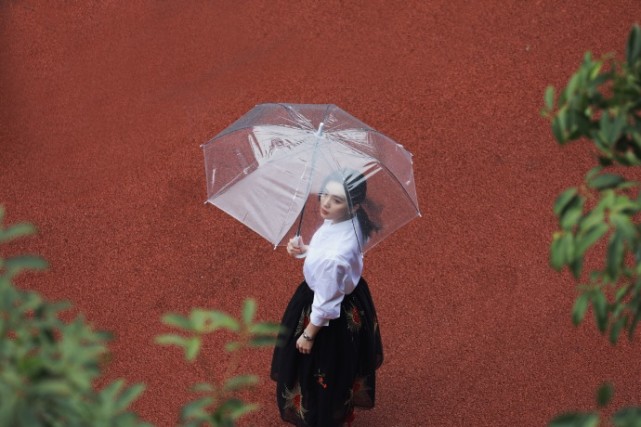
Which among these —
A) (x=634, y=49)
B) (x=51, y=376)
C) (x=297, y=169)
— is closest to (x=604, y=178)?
(x=634, y=49)

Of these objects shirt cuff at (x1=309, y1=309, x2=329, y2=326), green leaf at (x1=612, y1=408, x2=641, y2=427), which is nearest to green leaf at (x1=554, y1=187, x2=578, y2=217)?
green leaf at (x1=612, y1=408, x2=641, y2=427)

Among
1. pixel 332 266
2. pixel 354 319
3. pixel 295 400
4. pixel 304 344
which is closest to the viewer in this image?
pixel 332 266

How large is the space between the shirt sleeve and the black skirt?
0.22 m

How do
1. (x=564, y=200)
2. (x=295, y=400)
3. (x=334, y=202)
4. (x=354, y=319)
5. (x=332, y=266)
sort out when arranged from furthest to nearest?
1. (x=295, y=400)
2. (x=354, y=319)
3. (x=334, y=202)
4. (x=332, y=266)
5. (x=564, y=200)

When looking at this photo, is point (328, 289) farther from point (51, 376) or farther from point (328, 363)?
point (51, 376)

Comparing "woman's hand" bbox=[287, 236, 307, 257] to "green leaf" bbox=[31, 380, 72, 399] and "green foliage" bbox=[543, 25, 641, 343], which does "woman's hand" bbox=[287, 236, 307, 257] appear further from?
"green leaf" bbox=[31, 380, 72, 399]

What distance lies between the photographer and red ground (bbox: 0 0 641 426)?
5609mm

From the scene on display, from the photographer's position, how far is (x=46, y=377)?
1.97 meters

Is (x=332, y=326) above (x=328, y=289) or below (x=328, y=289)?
below

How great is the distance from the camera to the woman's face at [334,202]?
4.36m

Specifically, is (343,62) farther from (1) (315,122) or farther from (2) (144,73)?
(1) (315,122)

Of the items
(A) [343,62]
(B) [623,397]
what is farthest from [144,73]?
(B) [623,397]

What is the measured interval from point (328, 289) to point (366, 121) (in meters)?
2.99

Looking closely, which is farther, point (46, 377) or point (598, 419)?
point (598, 419)
